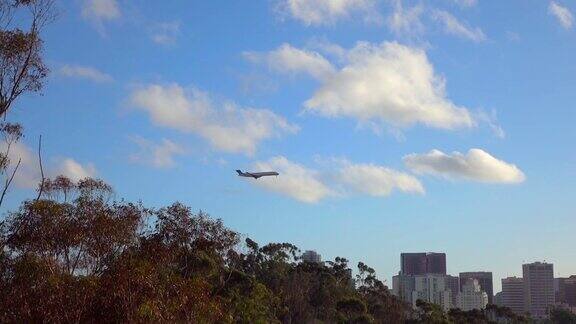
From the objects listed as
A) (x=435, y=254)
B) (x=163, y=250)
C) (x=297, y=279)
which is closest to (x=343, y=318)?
(x=297, y=279)

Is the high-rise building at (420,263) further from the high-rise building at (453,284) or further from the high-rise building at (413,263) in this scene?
the high-rise building at (453,284)

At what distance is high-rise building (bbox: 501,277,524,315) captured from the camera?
154 m

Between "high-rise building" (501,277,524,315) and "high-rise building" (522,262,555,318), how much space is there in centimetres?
127

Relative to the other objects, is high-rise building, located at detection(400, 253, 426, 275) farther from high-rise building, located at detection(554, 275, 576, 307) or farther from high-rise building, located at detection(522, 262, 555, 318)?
high-rise building, located at detection(554, 275, 576, 307)

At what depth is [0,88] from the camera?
61.7 ft

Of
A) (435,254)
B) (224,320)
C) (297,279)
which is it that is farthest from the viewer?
(435,254)

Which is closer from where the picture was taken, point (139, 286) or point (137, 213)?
point (139, 286)

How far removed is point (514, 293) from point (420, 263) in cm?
Answer: 2722

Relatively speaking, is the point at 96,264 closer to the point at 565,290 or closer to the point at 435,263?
the point at 565,290

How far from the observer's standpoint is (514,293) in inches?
6147

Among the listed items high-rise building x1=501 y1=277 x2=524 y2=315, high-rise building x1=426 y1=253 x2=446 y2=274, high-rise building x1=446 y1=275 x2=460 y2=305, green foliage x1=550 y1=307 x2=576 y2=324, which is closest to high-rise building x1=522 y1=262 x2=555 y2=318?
high-rise building x1=501 y1=277 x2=524 y2=315

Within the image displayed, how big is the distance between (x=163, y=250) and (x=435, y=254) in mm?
163806

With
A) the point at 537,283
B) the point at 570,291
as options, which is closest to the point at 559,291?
the point at 570,291

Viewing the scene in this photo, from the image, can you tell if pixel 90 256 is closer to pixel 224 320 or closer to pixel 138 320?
pixel 138 320
